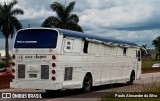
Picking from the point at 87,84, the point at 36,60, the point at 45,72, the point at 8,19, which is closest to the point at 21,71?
the point at 36,60

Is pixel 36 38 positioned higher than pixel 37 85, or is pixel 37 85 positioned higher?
pixel 36 38


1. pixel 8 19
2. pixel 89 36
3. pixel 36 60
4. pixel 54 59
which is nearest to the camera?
pixel 54 59

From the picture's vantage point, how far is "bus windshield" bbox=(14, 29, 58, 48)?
18.6m

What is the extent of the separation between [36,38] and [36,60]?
1023 mm

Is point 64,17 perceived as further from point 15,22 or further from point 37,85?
point 37,85

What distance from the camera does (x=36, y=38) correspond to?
62.5 ft

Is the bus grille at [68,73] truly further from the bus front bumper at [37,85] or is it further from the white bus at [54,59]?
the bus front bumper at [37,85]

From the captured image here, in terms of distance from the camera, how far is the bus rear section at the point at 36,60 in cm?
1833

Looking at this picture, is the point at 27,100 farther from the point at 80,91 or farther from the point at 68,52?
the point at 80,91

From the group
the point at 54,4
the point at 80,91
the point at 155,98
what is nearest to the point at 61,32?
the point at 80,91

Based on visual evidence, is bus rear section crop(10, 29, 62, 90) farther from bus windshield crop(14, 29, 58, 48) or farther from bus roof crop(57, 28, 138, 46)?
bus roof crop(57, 28, 138, 46)

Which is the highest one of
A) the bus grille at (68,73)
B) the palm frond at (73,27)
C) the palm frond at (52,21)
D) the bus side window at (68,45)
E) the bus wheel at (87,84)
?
the palm frond at (52,21)

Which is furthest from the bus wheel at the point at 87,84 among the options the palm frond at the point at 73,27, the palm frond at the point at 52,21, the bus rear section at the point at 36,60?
the palm frond at the point at 73,27

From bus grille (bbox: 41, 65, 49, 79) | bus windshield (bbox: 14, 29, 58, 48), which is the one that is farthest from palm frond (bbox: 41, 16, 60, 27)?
bus grille (bbox: 41, 65, 49, 79)
